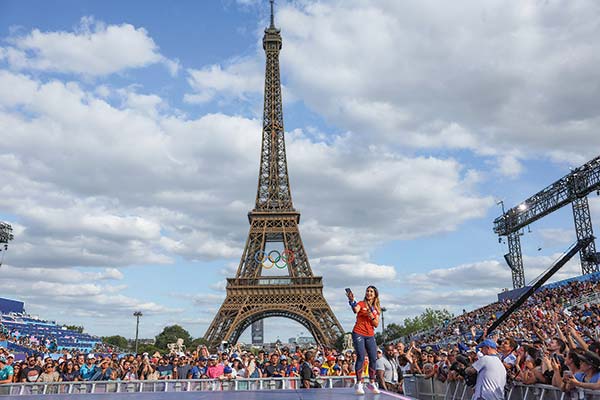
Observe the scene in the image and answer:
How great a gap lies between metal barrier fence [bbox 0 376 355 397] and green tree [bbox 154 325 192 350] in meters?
83.4

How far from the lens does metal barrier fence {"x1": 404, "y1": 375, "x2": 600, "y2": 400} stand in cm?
554

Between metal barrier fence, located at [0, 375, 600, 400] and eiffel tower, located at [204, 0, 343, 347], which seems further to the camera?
eiffel tower, located at [204, 0, 343, 347]

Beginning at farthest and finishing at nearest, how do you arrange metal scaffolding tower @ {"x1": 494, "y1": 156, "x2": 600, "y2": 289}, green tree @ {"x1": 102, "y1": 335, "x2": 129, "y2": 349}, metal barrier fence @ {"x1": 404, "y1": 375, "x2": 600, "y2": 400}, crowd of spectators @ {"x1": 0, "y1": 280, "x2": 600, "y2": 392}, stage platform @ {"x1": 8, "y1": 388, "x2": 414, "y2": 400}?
1. green tree @ {"x1": 102, "y1": 335, "x2": 129, "y2": 349}
2. metal scaffolding tower @ {"x1": 494, "y1": 156, "x2": 600, "y2": 289}
3. stage platform @ {"x1": 8, "y1": 388, "x2": 414, "y2": 400}
4. crowd of spectators @ {"x1": 0, "y1": 280, "x2": 600, "y2": 392}
5. metal barrier fence @ {"x1": 404, "y1": 375, "x2": 600, "y2": 400}

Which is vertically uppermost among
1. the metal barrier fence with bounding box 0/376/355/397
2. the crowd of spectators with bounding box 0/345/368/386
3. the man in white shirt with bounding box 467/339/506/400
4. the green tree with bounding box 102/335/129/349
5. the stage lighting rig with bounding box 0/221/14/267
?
the stage lighting rig with bounding box 0/221/14/267

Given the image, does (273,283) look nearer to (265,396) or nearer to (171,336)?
(265,396)

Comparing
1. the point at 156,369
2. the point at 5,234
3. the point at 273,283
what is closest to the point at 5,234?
the point at 5,234

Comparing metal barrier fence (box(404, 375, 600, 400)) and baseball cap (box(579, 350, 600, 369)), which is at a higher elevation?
baseball cap (box(579, 350, 600, 369))

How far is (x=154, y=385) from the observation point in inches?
435

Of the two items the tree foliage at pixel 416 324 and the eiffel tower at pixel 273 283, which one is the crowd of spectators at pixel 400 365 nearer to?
the eiffel tower at pixel 273 283

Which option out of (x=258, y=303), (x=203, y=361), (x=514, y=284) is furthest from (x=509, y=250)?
(x=203, y=361)

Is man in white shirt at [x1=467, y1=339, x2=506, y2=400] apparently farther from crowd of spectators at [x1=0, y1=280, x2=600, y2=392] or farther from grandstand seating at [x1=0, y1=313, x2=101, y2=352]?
grandstand seating at [x1=0, y1=313, x2=101, y2=352]

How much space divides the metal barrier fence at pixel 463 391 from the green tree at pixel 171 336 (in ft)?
281

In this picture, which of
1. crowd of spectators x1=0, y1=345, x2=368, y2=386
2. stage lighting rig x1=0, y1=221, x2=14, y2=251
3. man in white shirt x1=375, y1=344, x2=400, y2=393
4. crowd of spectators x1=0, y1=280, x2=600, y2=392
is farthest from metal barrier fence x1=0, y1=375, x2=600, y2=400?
stage lighting rig x1=0, y1=221, x2=14, y2=251

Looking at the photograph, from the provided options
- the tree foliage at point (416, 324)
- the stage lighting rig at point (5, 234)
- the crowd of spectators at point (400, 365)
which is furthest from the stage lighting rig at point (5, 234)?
the tree foliage at point (416, 324)
